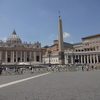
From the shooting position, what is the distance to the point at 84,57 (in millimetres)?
→ 61312

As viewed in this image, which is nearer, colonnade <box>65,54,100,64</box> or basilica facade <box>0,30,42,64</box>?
colonnade <box>65,54,100,64</box>

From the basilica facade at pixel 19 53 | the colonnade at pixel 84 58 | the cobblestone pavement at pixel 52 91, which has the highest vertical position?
the basilica facade at pixel 19 53

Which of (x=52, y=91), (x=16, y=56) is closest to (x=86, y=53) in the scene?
(x=16, y=56)

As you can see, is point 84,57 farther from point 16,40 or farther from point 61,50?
point 16,40

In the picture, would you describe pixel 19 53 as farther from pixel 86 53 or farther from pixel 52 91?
pixel 52 91

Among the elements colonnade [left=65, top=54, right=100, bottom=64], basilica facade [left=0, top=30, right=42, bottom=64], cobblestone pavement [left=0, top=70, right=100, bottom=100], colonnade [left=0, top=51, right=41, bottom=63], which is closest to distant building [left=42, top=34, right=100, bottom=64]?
colonnade [left=65, top=54, right=100, bottom=64]

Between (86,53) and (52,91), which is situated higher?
(86,53)

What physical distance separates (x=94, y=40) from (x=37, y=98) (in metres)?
70.8

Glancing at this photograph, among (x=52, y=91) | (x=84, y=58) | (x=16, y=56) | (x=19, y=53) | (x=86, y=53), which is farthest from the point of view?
(x=19, y=53)

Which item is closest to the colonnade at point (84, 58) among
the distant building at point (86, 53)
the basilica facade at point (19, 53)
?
the distant building at point (86, 53)

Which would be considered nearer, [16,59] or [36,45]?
[16,59]

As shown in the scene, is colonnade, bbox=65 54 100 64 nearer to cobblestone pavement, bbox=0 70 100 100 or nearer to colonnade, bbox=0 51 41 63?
colonnade, bbox=0 51 41 63

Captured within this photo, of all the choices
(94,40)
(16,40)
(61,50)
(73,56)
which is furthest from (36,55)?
(61,50)

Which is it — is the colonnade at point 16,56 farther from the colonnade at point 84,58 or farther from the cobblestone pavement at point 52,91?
the cobblestone pavement at point 52,91
